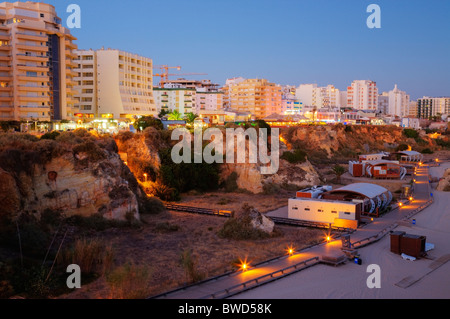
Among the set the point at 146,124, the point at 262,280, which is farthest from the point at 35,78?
the point at 262,280

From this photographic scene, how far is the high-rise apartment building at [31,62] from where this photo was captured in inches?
1842

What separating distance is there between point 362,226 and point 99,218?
565 inches

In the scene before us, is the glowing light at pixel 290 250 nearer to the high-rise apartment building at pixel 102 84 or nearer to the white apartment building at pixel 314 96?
the high-rise apartment building at pixel 102 84

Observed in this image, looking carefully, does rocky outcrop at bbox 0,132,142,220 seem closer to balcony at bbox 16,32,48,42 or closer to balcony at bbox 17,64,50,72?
balcony at bbox 17,64,50,72

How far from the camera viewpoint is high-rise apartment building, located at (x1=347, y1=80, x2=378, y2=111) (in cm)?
15875

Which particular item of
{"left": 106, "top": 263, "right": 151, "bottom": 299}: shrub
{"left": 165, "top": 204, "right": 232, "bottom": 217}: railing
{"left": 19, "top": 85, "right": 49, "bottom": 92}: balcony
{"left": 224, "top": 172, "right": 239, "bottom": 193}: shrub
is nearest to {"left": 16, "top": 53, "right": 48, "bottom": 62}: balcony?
{"left": 19, "top": 85, "right": 49, "bottom": 92}: balcony

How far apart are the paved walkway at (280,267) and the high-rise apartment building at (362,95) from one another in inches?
5592

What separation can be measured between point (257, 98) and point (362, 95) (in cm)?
6582

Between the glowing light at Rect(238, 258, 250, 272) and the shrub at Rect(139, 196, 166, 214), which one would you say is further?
the shrub at Rect(139, 196, 166, 214)

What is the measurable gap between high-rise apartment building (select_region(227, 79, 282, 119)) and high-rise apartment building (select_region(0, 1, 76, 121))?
6287 cm

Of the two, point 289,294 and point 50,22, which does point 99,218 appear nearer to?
point 289,294

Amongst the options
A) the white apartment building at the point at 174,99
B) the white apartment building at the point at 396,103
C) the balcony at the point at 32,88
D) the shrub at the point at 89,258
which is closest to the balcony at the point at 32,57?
the balcony at the point at 32,88

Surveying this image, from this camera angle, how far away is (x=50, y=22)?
50.1 m

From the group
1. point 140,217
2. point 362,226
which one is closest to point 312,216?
point 362,226
